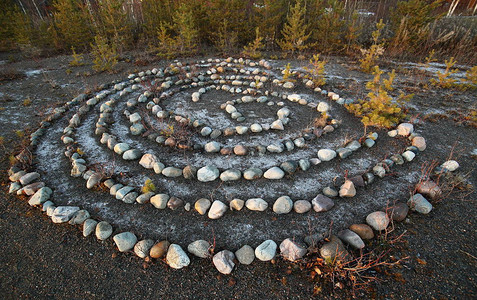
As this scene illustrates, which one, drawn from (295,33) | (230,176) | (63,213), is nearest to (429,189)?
(230,176)

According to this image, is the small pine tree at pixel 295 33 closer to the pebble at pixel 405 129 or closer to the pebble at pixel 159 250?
the pebble at pixel 405 129

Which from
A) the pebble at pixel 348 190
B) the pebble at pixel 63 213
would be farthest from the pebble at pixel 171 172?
the pebble at pixel 348 190

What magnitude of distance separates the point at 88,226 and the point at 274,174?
3.28m

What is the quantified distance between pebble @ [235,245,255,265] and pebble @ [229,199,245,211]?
78cm

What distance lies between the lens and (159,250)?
3.48 m

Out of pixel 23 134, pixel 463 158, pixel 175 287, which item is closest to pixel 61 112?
pixel 23 134

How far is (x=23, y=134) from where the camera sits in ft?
20.4

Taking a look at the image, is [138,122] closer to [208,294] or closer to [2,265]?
[2,265]

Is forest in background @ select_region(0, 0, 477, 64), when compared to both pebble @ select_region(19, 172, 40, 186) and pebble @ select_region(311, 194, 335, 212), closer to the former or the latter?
pebble @ select_region(19, 172, 40, 186)

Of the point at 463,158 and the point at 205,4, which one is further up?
the point at 205,4

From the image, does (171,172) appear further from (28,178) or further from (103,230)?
(28,178)

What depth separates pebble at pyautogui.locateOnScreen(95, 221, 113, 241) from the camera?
3732 millimetres

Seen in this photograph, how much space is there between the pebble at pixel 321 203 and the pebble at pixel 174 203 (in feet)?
7.44

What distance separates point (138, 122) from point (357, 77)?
8.16 m
